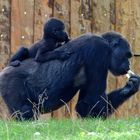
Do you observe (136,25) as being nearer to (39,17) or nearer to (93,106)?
(39,17)

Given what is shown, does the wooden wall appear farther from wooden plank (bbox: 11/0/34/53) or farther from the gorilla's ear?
the gorilla's ear

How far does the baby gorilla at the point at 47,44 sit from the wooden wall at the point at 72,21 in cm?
211

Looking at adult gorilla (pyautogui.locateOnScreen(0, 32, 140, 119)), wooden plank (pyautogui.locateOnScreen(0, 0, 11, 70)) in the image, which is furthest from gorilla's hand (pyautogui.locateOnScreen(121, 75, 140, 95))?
wooden plank (pyautogui.locateOnScreen(0, 0, 11, 70))

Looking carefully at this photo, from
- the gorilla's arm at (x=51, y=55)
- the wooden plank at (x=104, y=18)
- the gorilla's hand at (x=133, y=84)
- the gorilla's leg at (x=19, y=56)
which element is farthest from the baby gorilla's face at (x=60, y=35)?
the wooden plank at (x=104, y=18)

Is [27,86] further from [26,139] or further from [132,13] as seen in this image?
[132,13]

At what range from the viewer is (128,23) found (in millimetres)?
12656

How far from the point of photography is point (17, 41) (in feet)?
38.9

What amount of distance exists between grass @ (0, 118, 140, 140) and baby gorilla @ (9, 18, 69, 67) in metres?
1.31

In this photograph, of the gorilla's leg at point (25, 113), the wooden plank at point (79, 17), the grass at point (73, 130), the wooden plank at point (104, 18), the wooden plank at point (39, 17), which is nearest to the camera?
the grass at point (73, 130)

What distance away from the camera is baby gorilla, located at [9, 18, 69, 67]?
9425 millimetres

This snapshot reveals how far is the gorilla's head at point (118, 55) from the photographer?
9484mm

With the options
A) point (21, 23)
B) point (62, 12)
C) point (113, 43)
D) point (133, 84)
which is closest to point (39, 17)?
point (21, 23)

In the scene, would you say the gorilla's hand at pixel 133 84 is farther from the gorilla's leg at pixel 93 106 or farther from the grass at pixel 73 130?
the grass at pixel 73 130

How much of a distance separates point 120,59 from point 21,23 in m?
2.86
